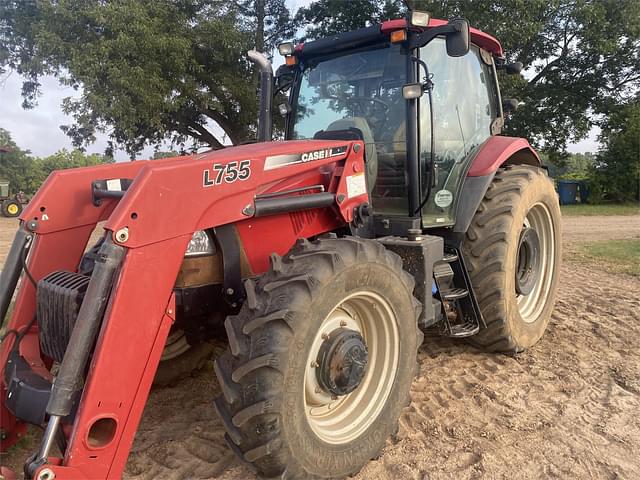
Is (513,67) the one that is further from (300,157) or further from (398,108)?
(300,157)

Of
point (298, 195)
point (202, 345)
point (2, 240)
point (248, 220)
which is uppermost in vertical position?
point (298, 195)

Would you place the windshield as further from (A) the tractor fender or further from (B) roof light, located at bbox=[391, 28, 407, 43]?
(A) the tractor fender

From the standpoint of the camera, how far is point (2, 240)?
38.5ft

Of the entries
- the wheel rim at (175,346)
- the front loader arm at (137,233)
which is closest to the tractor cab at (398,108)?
the front loader arm at (137,233)

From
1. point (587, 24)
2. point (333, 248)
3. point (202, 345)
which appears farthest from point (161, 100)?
point (587, 24)

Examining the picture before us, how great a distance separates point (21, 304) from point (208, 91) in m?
13.7

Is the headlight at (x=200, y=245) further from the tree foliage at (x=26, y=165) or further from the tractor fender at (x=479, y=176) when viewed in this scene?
the tree foliage at (x=26, y=165)

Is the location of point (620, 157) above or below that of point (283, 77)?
above

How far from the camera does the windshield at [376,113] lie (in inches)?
136

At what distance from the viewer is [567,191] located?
836 inches

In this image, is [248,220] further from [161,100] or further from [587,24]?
[587,24]

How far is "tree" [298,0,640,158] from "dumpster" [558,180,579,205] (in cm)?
233

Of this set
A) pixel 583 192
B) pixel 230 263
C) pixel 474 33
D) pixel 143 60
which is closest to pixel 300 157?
pixel 230 263

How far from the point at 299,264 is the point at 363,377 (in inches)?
30.1
